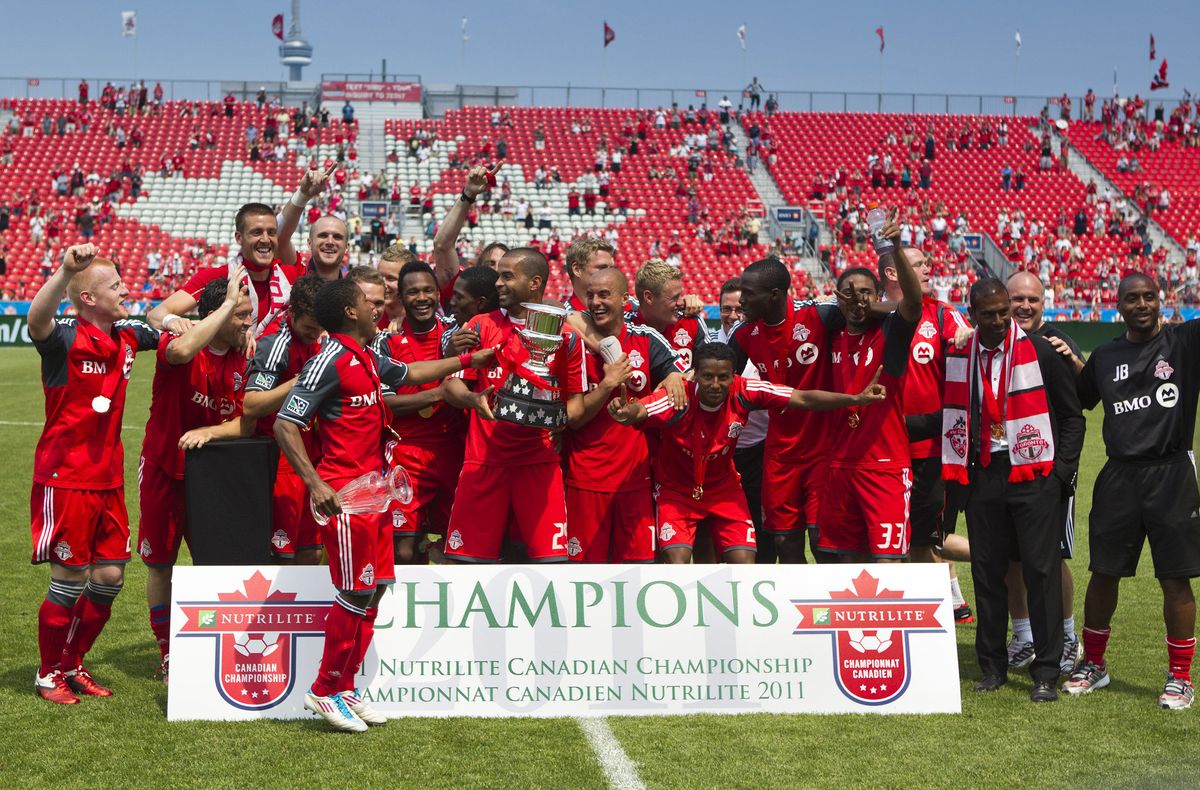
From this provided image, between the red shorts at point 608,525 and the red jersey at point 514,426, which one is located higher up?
the red jersey at point 514,426

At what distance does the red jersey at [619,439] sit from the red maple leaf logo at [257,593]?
170 centimetres

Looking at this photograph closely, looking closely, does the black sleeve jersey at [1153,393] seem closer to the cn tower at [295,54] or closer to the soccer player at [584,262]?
the soccer player at [584,262]

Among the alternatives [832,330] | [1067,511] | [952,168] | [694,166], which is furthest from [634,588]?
[952,168]

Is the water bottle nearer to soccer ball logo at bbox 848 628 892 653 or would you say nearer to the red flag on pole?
soccer ball logo at bbox 848 628 892 653

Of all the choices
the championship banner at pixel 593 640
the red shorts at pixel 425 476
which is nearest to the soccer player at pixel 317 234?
the red shorts at pixel 425 476

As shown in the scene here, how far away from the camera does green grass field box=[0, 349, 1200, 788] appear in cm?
525

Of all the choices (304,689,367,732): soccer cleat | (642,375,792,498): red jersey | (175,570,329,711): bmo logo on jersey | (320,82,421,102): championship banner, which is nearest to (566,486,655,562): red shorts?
(642,375,792,498): red jersey

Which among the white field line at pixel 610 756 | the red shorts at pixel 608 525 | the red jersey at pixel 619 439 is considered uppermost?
the red jersey at pixel 619 439

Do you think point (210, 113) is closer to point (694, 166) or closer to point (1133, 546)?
point (694, 166)

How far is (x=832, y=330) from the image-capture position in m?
7.31

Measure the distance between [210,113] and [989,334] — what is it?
4661 cm

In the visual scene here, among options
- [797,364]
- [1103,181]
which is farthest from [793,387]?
[1103,181]

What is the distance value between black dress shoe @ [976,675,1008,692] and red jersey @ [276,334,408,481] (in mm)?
3373

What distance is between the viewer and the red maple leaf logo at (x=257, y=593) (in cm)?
618
